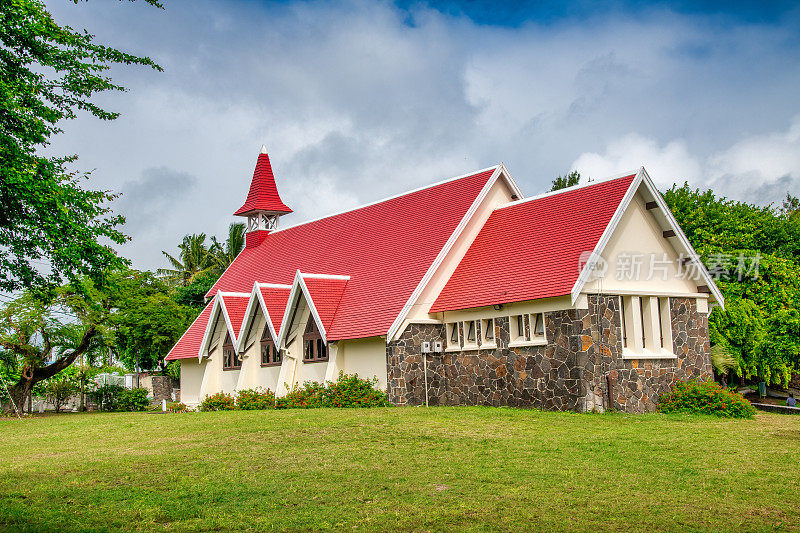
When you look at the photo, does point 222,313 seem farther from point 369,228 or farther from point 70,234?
point 70,234

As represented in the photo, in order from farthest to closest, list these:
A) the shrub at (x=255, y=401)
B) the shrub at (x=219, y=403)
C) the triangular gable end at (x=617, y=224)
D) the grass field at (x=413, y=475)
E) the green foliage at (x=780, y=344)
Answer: the green foliage at (x=780, y=344)
the shrub at (x=219, y=403)
the shrub at (x=255, y=401)
the triangular gable end at (x=617, y=224)
the grass field at (x=413, y=475)

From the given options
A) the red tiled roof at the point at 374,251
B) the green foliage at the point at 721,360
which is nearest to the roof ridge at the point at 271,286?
the red tiled roof at the point at 374,251

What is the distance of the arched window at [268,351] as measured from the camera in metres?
28.6

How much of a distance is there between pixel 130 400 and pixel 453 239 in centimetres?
1845

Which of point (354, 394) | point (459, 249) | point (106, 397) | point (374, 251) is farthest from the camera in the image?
point (106, 397)

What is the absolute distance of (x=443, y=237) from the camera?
25.6m

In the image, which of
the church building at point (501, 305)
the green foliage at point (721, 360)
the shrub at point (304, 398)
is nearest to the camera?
the church building at point (501, 305)

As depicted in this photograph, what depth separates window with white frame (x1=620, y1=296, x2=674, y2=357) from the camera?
2250 centimetres

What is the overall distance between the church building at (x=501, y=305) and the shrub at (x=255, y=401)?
0.59m

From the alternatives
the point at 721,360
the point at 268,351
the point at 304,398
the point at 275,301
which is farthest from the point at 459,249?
the point at 721,360

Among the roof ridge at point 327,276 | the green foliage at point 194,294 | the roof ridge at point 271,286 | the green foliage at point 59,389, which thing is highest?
the green foliage at point 194,294

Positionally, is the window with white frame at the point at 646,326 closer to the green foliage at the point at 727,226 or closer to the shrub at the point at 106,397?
the green foliage at the point at 727,226

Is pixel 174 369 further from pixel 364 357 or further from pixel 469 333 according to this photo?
pixel 469 333

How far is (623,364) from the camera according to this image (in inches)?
856
